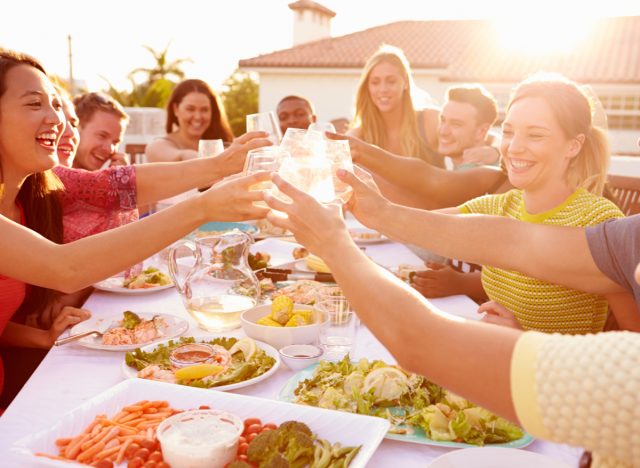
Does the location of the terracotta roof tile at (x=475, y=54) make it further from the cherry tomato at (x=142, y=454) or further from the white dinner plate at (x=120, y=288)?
the cherry tomato at (x=142, y=454)

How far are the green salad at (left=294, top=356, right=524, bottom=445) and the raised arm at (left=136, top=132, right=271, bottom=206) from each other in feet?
5.10

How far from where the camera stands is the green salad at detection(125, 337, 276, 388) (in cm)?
183

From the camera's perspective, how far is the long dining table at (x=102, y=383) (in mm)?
1521

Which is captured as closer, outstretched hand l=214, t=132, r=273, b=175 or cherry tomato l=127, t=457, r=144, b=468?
cherry tomato l=127, t=457, r=144, b=468

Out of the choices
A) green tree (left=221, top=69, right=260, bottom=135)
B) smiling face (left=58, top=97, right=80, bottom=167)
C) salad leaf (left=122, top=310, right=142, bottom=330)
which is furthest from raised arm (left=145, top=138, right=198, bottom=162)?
green tree (left=221, top=69, right=260, bottom=135)

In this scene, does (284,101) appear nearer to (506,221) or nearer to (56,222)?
(56,222)

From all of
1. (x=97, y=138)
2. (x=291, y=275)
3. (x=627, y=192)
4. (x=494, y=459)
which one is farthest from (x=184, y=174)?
(x=627, y=192)

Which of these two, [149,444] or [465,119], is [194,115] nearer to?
[465,119]

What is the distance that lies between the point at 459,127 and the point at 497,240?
2970 millimetres

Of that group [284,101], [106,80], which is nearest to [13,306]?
[284,101]

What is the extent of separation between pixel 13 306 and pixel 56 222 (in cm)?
54

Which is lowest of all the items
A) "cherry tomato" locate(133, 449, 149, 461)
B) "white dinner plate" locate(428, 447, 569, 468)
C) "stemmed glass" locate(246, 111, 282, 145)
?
"cherry tomato" locate(133, 449, 149, 461)

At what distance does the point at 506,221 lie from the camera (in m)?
2.48

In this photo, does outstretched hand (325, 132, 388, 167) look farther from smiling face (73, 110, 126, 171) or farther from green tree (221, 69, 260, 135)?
green tree (221, 69, 260, 135)
